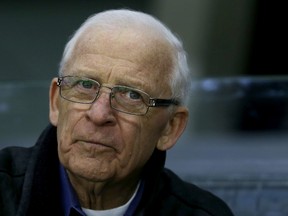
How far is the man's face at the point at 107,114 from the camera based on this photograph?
10.2ft

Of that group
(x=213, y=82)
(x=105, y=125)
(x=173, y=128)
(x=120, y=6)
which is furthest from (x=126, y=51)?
(x=120, y=6)

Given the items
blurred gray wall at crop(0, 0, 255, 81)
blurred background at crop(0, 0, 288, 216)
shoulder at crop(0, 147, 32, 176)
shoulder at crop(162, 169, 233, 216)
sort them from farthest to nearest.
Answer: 1. blurred gray wall at crop(0, 0, 255, 81)
2. blurred background at crop(0, 0, 288, 216)
3. shoulder at crop(162, 169, 233, 216)
4. shoulder at crop(0, 147, 32, 176)

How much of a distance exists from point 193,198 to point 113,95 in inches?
24.7

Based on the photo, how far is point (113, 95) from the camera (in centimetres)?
313

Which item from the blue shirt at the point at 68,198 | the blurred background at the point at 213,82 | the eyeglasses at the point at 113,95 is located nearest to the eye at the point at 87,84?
the eyeglasses at the point at 113,95

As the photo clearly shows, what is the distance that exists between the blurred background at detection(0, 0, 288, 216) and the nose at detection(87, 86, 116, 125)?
159cm

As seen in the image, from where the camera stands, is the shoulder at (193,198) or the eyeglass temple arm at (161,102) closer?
A: the eyeglass temple arm at (161,102)

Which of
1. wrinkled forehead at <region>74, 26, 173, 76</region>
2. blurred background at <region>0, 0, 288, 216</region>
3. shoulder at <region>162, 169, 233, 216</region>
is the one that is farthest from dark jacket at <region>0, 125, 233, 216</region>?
blurred background at <region>0, 0, 288, 216</region>

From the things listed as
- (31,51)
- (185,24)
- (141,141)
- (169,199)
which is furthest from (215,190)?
(31,51)

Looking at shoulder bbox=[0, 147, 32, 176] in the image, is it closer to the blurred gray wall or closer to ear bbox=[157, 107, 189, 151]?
ear bbox=[157, 107, 189, 151]

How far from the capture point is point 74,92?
3.18m

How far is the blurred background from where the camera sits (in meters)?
5.10

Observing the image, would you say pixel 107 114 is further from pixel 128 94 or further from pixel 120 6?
pixel 120 6

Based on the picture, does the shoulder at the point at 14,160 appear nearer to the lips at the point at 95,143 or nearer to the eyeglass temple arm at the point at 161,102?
the lips at the point at 95,143
